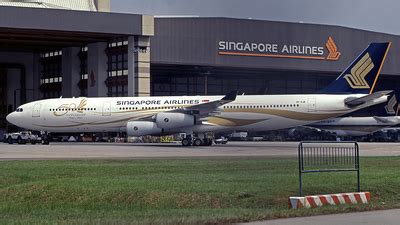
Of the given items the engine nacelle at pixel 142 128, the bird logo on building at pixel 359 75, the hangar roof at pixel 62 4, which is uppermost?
the hangar roof at pixel 62 4

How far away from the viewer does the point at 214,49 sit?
85500 mm

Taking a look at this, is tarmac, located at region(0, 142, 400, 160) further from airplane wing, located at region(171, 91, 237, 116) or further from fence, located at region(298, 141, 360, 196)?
fence, located at region(298, 141, 360, 196)

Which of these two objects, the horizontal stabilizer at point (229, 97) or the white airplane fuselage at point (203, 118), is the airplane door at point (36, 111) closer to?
the white airplane fuselage at point (203, 118)

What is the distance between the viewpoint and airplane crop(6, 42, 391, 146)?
58312 mm

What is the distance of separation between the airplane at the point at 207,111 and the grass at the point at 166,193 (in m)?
30.5

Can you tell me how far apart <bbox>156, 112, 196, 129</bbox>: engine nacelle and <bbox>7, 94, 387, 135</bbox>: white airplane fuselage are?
2.42ft

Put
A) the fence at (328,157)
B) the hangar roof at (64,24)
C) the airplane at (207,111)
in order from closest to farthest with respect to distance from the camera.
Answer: the fence at (328,157)
the airplane at (207,111)
the hangar roof at (64,24)

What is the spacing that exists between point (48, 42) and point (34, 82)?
12.8 m

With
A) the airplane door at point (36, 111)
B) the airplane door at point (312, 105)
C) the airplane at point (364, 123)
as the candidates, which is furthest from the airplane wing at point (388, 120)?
the airplane door at point (36, 111)

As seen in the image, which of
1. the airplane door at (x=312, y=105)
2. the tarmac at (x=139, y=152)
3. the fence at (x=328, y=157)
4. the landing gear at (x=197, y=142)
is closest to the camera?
the fence at (x=328, y=157)

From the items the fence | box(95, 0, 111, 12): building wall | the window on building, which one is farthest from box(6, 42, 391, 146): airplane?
box(95, 0, 111, 12): building wall

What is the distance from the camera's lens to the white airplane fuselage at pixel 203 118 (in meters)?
58.7

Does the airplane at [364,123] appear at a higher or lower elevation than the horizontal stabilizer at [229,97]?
lower

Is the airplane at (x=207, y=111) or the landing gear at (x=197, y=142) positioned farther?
the landing gear at (x=197, y=142)
